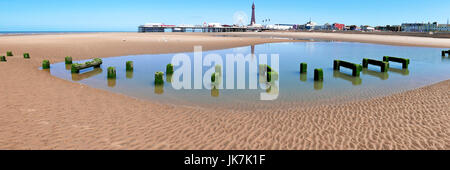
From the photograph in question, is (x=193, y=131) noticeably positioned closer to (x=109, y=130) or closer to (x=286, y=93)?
(x=109, y=130)

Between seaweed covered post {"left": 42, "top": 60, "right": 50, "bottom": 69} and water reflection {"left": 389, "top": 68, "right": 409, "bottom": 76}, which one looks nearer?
seaweed covered post {"left": 42, "top": 60, "right": 50, "bottom": 69}

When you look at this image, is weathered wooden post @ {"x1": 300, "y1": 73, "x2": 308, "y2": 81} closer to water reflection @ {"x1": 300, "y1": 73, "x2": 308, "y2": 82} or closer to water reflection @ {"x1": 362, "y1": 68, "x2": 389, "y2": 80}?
water reflection @ {"x1": 300, "y1": 73, "x2": 308, "y2": 82}

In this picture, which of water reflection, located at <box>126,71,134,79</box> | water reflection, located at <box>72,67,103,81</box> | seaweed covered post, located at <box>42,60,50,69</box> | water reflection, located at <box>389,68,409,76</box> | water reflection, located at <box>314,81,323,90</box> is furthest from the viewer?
water reflection, located at <box>389,68,409,76</box>

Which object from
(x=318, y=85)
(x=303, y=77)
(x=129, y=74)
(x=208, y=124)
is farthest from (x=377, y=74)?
(x=129, y=74)

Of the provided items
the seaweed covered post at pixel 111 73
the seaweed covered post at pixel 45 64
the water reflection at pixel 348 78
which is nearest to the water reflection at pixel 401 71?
the water reflection at pixel 348 78

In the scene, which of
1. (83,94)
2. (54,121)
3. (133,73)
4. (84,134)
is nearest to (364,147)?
(84,134)

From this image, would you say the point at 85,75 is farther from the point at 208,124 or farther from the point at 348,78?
the point at 348,78

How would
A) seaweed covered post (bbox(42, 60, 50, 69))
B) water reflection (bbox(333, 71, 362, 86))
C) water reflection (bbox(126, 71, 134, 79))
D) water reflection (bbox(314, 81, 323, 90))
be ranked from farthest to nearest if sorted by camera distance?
seaweed covered post (bbox(42, 60, 50, 69))
water reflection (bbox(126, 71, 134, 79))
water reflection (bbox(333, 71, 362, 86))
water reflection (bbox(314, 81, 323, 90))

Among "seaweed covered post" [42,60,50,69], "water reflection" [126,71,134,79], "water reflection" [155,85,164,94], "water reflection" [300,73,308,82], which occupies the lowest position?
"water reflection" [155,85,164,94]

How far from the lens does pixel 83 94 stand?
11.4m

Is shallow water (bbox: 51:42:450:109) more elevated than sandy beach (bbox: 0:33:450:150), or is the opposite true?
shallow water (bbox: 51:42:450:109)

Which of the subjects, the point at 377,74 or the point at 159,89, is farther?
the point at 377,74

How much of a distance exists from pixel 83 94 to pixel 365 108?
39.8ft

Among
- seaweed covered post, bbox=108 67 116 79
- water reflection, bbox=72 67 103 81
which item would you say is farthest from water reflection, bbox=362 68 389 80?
water reflection, bbox=72 67 103 81
